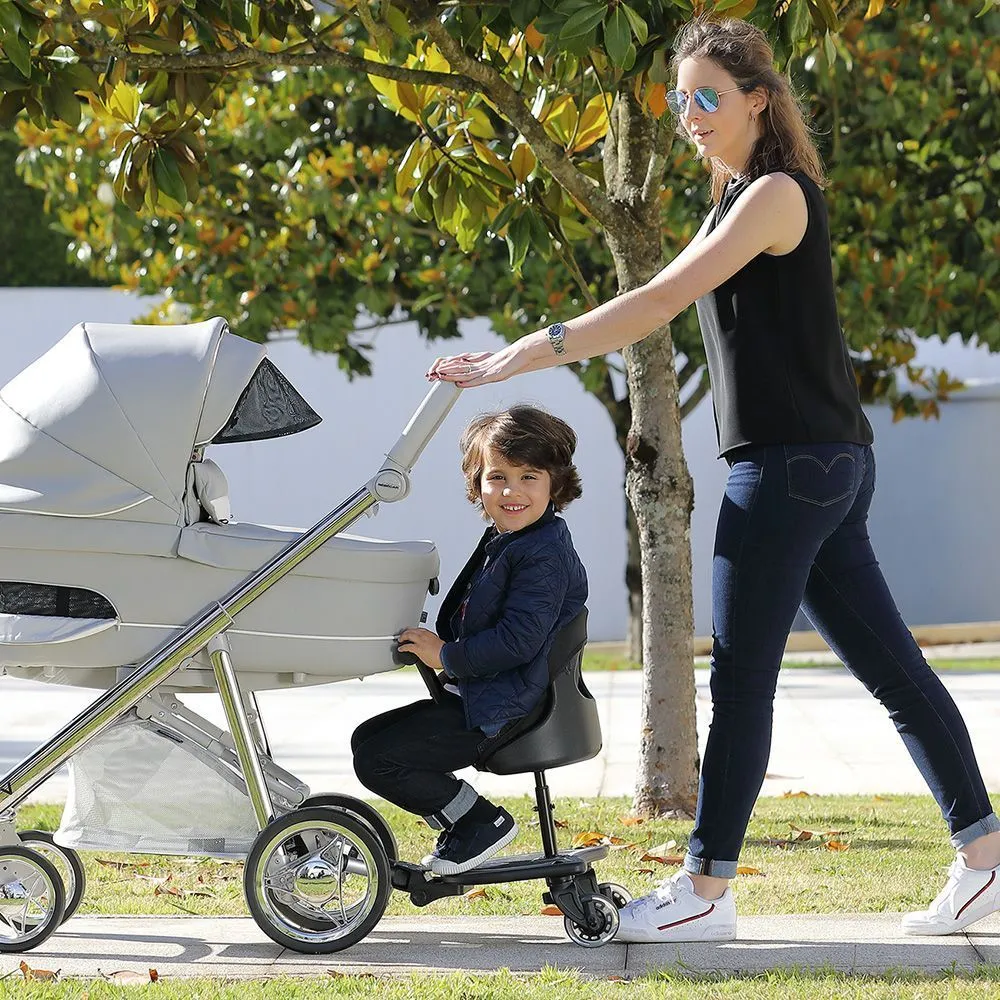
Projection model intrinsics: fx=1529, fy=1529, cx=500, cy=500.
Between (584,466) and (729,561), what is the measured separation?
467 inches

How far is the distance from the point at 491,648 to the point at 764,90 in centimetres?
121

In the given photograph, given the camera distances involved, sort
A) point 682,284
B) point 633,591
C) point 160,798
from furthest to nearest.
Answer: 1. point 633,591
2. point 160,798
3. point 682,284

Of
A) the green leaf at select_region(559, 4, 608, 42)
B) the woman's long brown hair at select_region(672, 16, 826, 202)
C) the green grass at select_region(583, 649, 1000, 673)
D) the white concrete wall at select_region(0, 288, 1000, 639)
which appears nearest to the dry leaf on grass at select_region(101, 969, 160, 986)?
the woman's long brown hair at select_region(672, 16, 826, 202)

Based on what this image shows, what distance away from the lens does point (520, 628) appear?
117 inches

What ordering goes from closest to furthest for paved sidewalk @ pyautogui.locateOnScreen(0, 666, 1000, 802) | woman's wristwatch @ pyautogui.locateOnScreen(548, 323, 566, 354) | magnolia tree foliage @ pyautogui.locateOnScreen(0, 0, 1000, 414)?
woman's wristwatch @ pyautogui.locateOnScreen(548, 323, 566, 354) → paved sidewalk @ pyautogui.locateOnScreen(0, 666, 1000, 802) → magnolia tree foliage @ pyautogui.locateOnScreen(0, 0, 1000, 414)

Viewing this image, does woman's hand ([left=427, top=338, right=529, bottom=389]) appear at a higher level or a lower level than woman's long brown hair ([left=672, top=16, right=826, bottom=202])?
lower

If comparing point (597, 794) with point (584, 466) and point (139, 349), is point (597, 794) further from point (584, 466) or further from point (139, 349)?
point (584, 466)

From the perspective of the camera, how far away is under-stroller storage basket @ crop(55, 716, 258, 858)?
3.15m

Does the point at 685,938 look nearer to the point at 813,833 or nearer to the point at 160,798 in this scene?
the point at 160,798

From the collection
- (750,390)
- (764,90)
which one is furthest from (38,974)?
(764,90)

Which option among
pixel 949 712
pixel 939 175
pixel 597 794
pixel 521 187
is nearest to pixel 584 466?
pixel 939 175

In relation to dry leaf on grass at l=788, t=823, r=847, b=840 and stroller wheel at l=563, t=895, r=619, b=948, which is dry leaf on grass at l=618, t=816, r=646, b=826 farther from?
stroller wheel at l=563, t=895, r=619, b=948

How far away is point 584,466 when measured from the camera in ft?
48.6

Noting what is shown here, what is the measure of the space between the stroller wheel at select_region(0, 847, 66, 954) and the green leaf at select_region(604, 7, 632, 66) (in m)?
2.10
